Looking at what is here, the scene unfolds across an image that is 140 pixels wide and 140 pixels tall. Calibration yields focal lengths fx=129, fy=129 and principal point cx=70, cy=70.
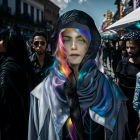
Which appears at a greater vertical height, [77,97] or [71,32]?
[71,32]

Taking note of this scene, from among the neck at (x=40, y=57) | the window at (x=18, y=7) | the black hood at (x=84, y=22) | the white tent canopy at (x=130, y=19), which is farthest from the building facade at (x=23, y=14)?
the black hood at (x=84, y=22)

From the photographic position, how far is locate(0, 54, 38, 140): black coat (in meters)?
1.68

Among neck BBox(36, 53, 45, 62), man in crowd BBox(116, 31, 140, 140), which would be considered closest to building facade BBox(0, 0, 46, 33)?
neck BBox(36, 53, 45, 62)

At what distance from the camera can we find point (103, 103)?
3.59 feet

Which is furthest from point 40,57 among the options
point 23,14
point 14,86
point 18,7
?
point 18,7

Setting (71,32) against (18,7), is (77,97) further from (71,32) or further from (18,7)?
(18,7)

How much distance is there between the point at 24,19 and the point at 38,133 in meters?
25.4

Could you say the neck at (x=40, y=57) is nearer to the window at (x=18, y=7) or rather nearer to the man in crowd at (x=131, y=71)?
the man in crowd at (x=131, y=71)

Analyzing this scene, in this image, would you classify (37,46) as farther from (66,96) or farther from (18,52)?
(66,96)

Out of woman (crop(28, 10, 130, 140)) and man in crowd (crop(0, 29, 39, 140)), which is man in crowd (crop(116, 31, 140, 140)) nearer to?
woman (crop(28, 10, 130, 140))

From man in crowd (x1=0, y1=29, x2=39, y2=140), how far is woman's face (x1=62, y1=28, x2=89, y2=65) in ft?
3.43

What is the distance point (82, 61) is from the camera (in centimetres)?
110

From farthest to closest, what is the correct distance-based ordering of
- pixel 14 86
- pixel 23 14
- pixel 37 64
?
pixel 23 14, pixel 37 64, pixel 14 86

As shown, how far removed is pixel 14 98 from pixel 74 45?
123cm
